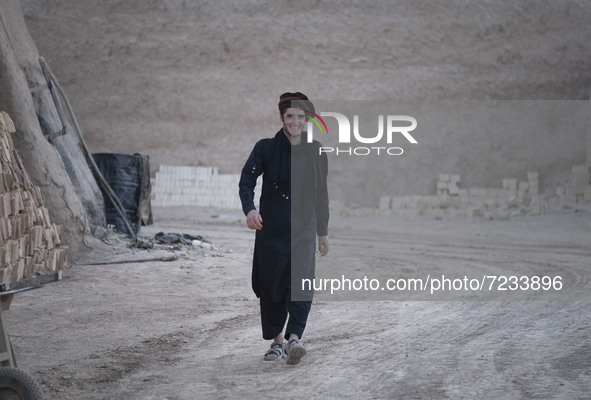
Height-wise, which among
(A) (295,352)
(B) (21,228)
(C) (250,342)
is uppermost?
(B) (21,228)

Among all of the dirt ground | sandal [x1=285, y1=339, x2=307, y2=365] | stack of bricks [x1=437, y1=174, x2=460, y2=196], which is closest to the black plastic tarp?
the dirt ground

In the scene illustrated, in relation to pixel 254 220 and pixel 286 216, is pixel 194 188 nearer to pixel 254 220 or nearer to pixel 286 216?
pixel 286 216

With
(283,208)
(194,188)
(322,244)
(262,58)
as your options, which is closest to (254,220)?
(283,208)

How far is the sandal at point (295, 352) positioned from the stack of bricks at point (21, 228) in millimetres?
3630

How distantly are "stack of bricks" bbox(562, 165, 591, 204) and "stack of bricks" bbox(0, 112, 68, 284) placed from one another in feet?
64.8

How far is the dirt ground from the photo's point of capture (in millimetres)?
4035

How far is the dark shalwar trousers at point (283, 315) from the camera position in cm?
474

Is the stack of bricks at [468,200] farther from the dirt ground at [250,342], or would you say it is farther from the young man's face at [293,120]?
the young man's face at [293,120]

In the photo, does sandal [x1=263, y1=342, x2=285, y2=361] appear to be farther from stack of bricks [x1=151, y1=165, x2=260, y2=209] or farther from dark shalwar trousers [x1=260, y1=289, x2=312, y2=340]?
stack of bricks [x1=151, y1=165, x2=260, y2=209]

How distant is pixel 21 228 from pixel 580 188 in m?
21.0

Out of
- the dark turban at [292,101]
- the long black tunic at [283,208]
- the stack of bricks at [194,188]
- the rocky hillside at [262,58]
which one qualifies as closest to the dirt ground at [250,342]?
the long black tunic at [283,208]

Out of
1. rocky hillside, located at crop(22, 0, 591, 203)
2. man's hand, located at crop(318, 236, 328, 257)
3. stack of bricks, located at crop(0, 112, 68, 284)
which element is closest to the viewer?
man's hand, located at crop(318, 236, 328, 257)

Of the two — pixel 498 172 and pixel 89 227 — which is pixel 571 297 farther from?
pixel 498 172

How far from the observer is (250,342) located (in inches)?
215
